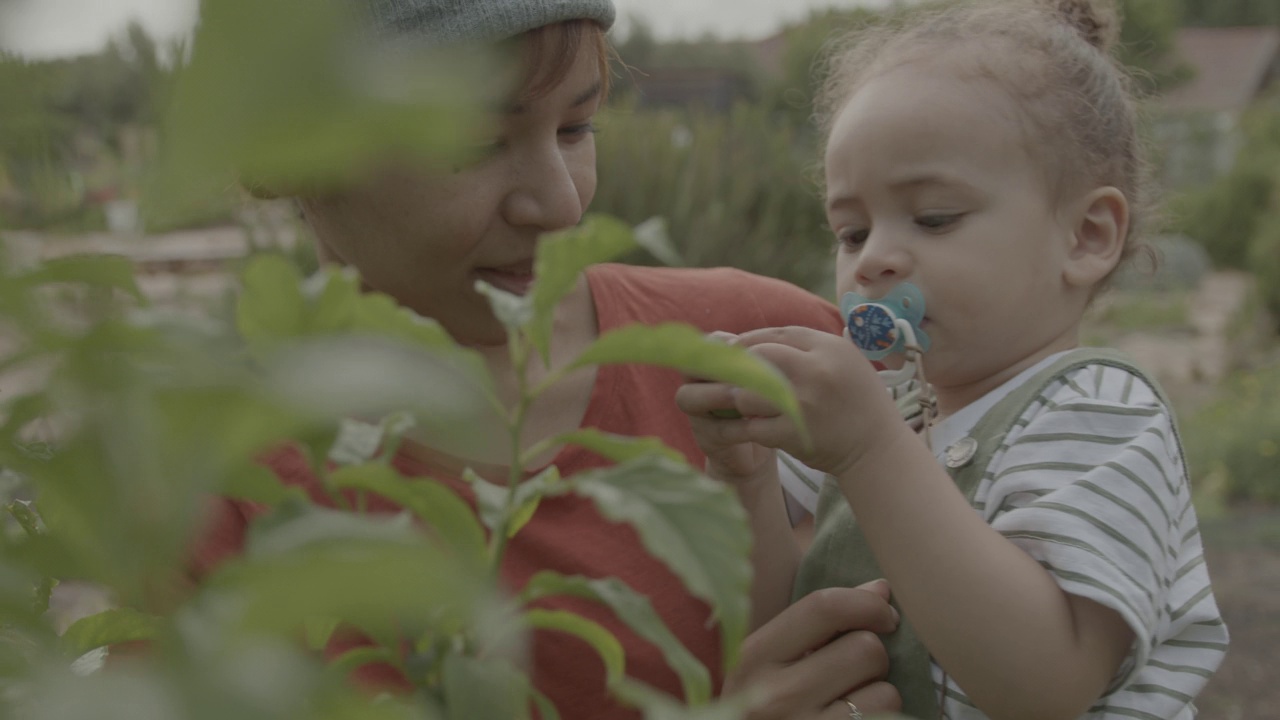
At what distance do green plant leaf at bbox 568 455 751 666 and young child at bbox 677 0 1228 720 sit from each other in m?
0.63

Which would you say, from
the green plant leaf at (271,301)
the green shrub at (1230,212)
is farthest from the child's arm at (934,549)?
the green shrub at (1230,212)

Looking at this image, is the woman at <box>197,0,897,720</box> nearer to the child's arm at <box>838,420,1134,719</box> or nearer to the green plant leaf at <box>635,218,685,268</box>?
the child's arm at <box>838,420,1134,719</box>

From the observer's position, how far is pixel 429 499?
52cm

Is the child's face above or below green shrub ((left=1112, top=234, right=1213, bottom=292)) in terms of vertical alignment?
above

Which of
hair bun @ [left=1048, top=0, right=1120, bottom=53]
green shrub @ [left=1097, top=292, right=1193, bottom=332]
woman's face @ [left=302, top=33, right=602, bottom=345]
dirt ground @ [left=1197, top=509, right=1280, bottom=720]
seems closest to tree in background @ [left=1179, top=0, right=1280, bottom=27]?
green shrub @ [left=1097, top=292, right=1193, bottom=332]

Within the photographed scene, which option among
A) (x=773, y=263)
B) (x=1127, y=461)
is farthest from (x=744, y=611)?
(x=773, y=263)

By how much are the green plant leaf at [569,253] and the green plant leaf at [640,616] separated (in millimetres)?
115

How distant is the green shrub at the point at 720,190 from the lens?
638 centimetres

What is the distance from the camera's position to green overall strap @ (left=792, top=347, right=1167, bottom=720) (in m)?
1.38

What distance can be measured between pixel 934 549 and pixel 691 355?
2.44ft

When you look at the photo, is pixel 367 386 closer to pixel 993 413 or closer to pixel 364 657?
pixel 364 657

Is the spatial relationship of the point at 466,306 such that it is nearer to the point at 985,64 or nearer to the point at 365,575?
the point at 985,64

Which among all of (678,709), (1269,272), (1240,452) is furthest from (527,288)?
(1269,272)

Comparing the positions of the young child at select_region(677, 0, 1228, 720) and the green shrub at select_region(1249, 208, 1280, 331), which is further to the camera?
the green shrub at select_region(1249, 208, 1280, 331)
